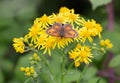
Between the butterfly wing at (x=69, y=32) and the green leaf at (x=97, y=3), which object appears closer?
the butterfly wing at (x=69, y=32)

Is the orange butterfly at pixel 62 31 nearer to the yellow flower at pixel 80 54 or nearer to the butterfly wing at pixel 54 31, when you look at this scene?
the butterfly wing at pixel 54 31

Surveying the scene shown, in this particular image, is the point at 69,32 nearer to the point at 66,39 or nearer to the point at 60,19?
the point at 66,39

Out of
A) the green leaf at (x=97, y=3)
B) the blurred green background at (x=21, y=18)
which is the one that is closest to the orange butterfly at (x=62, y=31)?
the green leaf at (x=97, y=3)

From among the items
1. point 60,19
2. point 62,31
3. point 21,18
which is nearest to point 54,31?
point 62,31

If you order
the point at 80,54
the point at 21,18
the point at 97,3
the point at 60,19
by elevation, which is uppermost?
the point at 21,18

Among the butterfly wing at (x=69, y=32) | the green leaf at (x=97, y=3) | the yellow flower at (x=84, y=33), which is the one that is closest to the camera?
the butterfly wing at (x=69, y=32)

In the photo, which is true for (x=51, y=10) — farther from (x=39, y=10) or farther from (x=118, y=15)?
(x=118, y=15)
